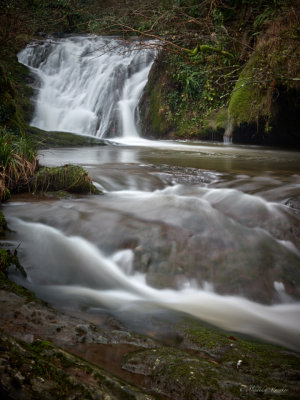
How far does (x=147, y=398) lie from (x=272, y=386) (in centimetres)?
67

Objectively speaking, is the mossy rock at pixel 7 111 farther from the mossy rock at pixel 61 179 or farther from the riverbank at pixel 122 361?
the riverbank at pixel 122 361

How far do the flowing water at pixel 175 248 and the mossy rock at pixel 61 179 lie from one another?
31cm

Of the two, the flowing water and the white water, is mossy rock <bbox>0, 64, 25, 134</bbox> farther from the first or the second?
the white water

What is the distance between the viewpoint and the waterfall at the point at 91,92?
563 inches

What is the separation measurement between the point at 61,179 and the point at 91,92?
11387mm

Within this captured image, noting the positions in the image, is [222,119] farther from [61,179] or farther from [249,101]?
[61,179]

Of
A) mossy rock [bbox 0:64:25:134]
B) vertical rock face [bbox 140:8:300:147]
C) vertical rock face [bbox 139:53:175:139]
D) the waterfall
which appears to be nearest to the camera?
vertical rock face [bbox 140:8:300:147]

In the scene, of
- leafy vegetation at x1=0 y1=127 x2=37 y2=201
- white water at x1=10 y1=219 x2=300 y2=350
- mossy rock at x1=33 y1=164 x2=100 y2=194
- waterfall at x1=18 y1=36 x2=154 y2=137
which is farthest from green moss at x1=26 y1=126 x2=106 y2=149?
white water at x1=10 y1=219 x2=300 y2=350

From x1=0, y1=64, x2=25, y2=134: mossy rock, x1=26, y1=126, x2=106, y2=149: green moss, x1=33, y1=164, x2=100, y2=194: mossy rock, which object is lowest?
x1=33, y1=164, x2=100, y2=194: mossy rock

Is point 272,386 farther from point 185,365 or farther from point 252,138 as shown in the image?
point 252,138

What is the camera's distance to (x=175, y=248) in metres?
3.50

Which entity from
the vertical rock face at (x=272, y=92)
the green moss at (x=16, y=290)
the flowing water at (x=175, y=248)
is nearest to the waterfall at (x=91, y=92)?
the vertical rock face at (x=272, y=92)

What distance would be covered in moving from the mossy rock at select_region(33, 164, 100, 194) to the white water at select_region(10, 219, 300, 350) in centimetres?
161

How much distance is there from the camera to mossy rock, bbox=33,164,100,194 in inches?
200
